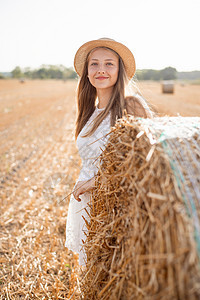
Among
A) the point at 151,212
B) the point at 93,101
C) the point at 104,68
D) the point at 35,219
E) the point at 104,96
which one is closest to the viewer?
the point at 151,212

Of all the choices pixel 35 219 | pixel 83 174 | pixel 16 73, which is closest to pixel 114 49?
pixel 83 174

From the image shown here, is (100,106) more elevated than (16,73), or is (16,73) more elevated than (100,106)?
(16,73)

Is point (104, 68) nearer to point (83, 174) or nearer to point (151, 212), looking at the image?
point (83, 174)

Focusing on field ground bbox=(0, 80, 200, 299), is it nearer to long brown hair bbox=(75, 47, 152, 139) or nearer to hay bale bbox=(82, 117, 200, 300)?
long brown hair bbox=(75, 47, 152, 139)

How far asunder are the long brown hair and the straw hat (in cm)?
6

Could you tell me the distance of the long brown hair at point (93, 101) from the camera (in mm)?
2082

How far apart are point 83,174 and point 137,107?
0.75 m

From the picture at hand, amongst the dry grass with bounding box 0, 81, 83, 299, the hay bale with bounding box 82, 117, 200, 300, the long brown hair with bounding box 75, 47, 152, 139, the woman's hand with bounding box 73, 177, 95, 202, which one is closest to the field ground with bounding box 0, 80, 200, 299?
the dry grass with bounding box 0, 81, 83, 299

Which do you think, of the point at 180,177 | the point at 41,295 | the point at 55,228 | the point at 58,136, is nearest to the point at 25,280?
the point at 41,295

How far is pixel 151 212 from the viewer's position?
105cm

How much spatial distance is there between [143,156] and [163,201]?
257 mm

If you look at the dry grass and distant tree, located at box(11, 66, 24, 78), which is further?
distant tree, located at box(11, 66, 24, 78)

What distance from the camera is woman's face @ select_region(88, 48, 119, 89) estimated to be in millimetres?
2119

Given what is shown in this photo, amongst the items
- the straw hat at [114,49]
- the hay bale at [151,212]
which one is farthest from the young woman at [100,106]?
the hay bale at [151,212]
